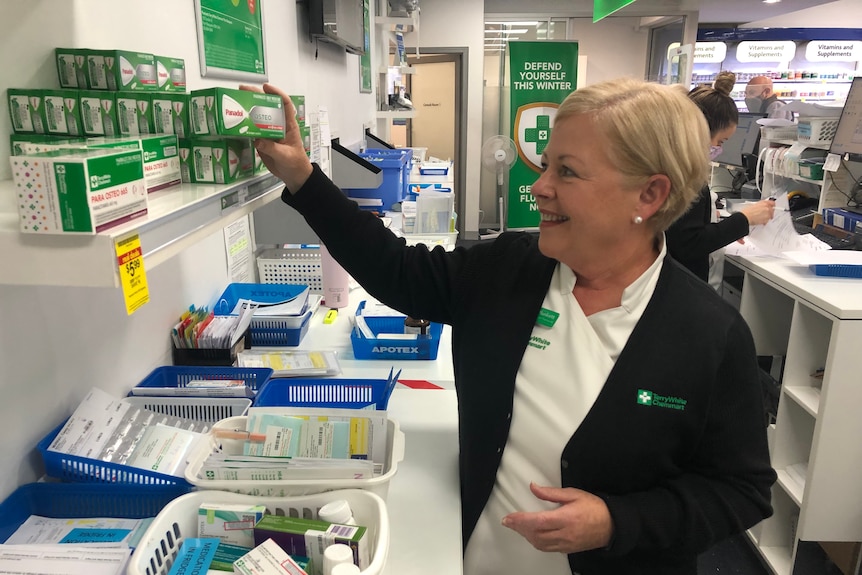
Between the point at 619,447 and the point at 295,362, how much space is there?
3.35ft

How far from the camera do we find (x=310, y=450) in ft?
3.97

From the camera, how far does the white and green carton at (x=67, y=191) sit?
728 millimetres

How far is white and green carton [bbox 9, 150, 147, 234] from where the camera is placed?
728 millimetres

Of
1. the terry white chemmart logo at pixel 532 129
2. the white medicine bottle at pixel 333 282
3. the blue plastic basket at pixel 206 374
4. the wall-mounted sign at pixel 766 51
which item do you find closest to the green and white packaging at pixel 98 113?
the blue plastic basket at pixel 206 374

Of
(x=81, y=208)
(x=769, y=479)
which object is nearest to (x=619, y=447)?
(x=769, y=479)

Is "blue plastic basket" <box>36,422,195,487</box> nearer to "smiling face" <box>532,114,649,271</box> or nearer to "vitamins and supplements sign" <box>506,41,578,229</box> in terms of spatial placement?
"smiling face" <box>532,114,649,271</box>

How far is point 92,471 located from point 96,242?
633mm

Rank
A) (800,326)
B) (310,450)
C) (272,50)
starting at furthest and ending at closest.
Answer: (272,50), (800,326), (310,450)

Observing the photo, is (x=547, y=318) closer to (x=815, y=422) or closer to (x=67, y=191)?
(x=67, y=191)

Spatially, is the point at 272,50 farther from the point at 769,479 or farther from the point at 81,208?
the point at 769,479

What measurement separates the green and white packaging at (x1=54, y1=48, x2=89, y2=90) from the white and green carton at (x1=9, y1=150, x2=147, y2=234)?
18.9 inches

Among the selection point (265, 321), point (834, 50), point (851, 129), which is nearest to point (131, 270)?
point (265, 321)


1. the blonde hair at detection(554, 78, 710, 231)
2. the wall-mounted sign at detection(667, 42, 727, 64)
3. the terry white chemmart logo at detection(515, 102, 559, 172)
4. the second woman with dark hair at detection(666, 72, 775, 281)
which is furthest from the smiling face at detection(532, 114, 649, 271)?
the wall-mounted sign at detection(667, 42, 727, 64)

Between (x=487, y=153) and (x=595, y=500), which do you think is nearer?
(x=595, y=500)
